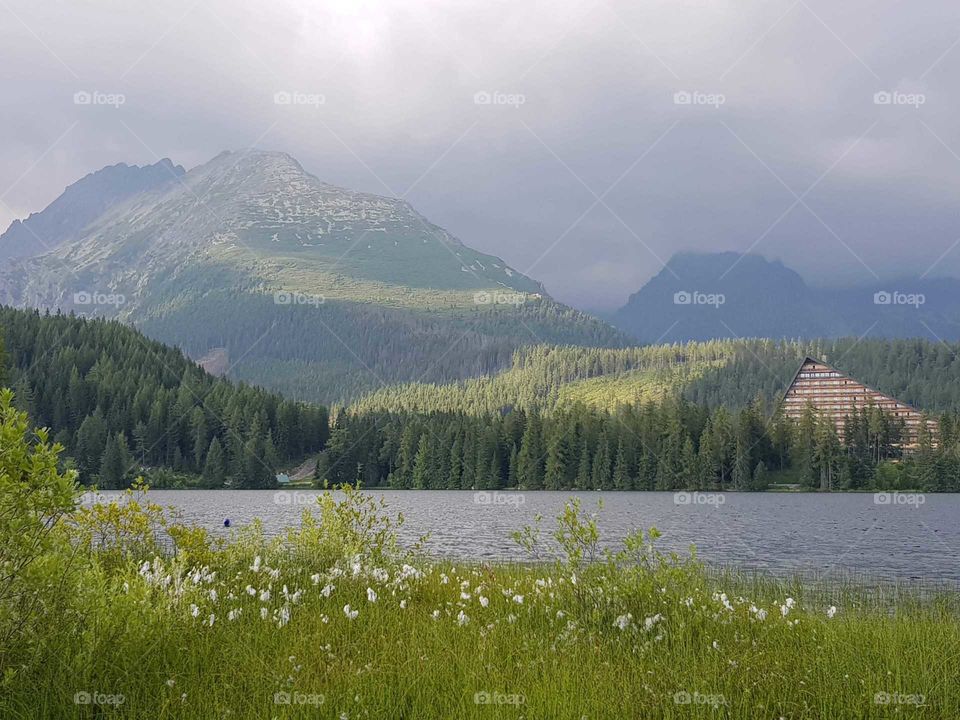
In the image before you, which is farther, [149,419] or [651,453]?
[149,419]

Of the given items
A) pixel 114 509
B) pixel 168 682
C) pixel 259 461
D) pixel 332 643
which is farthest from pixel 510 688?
pixel 259 461

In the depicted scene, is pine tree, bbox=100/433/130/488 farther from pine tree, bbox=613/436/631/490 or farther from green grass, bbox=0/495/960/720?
green grass, bbox=0/495/960/720

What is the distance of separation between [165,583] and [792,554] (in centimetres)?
3560

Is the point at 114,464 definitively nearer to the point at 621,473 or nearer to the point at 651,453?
the point at 621,473

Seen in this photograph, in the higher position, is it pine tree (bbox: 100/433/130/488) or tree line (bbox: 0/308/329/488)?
tree line (bbox: 0/308/329/488)

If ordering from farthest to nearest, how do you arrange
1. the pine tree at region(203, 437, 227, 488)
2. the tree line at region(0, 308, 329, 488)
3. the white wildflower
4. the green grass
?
the tree line at region(0, 308, 329, 488), the pine tree at region(203, 437, 227, 488), the white wildflower, the green grass

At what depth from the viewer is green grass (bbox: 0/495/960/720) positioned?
8.13 m

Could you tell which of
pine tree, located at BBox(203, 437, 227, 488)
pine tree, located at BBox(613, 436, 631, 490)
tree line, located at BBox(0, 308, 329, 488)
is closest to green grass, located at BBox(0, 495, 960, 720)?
pine tree, located at BBox(613, 436, 631, 490)

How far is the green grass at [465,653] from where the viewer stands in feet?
26.7

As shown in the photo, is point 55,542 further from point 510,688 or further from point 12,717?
point 510,688

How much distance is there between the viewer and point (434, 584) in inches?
612

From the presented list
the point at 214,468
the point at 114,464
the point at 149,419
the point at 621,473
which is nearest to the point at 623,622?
the point at 621,473

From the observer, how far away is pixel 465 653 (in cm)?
986

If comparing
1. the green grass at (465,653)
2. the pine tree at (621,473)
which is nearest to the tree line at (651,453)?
the pine tree at (621,473)
